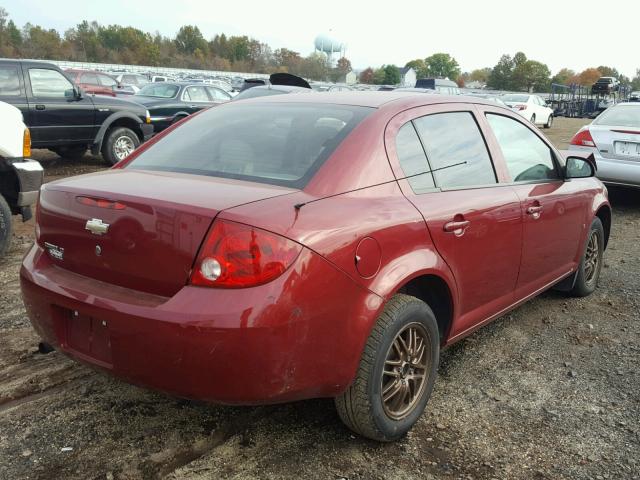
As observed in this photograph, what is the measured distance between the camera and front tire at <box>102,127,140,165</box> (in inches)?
424

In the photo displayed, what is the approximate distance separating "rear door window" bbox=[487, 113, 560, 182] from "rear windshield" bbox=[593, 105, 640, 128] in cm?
500

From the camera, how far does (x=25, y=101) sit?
934 cm

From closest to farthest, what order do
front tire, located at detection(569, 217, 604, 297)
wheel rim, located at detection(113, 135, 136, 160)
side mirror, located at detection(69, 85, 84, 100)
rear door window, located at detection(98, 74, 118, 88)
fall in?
front tire, located at detection(569, 217, 604, 297) < side mirror, located at detection(69, 85, 84, 100) < wheel rim, located at detection(113, 135, 136, 160) < rear door window, located at detection(98, 74, 118, 88)

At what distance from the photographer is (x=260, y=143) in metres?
2.95

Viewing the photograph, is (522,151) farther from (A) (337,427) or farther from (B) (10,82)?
(B) (10,82)

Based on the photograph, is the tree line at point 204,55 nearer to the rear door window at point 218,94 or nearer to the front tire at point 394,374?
the rear door window at point 218,94

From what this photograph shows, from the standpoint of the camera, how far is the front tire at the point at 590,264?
15.4 ft

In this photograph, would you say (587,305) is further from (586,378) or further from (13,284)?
(13,284)

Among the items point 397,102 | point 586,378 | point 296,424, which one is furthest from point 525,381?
point 397,102

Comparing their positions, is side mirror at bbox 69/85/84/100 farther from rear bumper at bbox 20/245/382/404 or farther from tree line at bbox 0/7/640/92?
tree line at bbox 0/7/640/92

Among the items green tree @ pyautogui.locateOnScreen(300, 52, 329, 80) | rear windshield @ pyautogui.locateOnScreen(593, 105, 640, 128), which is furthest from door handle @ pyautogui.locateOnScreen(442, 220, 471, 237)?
green tree @ pyautogui.locateOnScreen(300, 52, 329, 80)

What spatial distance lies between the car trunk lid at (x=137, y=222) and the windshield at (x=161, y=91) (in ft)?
38.2

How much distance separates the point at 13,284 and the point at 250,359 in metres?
3.39

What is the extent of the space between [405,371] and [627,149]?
6.67m
